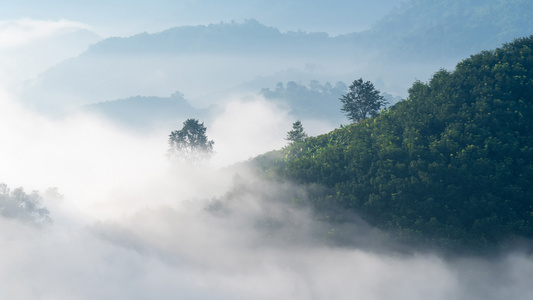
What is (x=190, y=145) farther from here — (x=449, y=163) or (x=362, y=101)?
(x=449, y=163)

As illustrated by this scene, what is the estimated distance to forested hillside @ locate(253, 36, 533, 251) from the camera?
41.0 m

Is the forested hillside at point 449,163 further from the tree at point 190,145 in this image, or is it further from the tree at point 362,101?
the tree at point 190,145

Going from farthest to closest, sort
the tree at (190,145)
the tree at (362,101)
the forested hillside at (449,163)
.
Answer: the tree at (190,145)
the tree at (362,101)
the forested hillside at (449,163)

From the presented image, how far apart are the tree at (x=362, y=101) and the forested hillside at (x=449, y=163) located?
764 inches

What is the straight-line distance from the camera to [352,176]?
4797 cm

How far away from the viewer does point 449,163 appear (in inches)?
1716

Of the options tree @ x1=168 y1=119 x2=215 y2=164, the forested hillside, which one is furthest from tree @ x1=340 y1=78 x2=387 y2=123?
tree @ x1=168 y1=119 x2=215 y2=164

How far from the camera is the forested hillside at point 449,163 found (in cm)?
4100

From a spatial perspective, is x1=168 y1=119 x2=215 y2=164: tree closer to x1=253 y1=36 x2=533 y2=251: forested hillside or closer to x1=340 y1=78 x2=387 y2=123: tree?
x1=340 y1=78 x2=387 y2=123: tree

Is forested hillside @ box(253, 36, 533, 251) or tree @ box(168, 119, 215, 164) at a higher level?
tree @ box(168, 119, 215, 164)

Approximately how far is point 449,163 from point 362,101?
31526mm

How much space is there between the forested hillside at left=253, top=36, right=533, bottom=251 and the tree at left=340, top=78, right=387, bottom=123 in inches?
764

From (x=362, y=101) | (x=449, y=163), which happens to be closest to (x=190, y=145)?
(x=362, y=101)

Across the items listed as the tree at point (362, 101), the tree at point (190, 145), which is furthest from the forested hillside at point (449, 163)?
the tree at point (190, 145)
